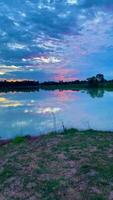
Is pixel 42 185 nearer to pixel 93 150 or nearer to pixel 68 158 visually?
pixel 68 158

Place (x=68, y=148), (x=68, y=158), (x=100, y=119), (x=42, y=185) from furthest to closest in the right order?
(x=100, y=119)
(x=68, y=148)
(x=68, y=158)
(x=42, y=185)

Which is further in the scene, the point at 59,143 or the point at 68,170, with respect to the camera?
the point at 59,143

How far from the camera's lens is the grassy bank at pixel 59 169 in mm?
8945

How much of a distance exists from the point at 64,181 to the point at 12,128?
14896 mm

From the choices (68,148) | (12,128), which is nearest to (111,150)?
(68,148)

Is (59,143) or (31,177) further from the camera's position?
(59,143)

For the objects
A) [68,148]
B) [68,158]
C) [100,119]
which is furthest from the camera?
[100,119]

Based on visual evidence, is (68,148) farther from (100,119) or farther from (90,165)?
(100,119)

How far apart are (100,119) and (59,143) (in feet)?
47.8

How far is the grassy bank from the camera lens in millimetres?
8945

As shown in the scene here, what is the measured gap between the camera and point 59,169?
10.1 metres

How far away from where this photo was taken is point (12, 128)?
2395 cm

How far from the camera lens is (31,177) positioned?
9797 millimetres

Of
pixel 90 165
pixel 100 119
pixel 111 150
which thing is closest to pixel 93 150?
pixel 111 150
